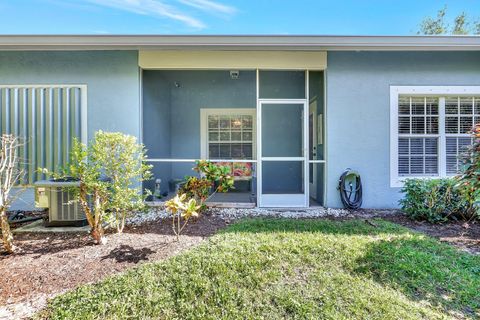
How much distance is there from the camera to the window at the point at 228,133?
23.2 feet

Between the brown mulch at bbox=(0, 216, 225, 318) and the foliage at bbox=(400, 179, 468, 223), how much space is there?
3.57m

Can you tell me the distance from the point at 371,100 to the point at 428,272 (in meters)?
3.55

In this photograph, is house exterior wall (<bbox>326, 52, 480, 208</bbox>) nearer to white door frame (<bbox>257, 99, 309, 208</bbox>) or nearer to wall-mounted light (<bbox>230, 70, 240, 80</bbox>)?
white door frame (<bbox>257, 99, 309, 208</bbox>)

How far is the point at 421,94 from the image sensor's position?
5141 mm

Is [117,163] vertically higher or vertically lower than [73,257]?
higher

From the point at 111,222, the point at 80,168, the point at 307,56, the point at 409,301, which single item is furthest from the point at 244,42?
the point at 409,301

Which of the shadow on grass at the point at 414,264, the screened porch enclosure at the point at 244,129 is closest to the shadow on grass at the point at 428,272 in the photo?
the shadow on grass at the point at 414,264

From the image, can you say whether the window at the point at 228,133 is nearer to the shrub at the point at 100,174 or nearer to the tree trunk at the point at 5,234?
the shrub at the point at 100,174

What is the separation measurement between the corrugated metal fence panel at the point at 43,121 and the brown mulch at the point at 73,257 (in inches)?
77.8

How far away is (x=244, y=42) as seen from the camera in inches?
181

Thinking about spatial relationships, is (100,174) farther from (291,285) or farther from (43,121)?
(43,121)

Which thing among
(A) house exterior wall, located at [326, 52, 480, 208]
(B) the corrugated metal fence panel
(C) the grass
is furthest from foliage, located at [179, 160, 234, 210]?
(B) the corrugated metal fence panel

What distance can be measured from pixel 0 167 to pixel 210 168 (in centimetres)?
284

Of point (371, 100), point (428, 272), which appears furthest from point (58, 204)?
point (371, 100)
